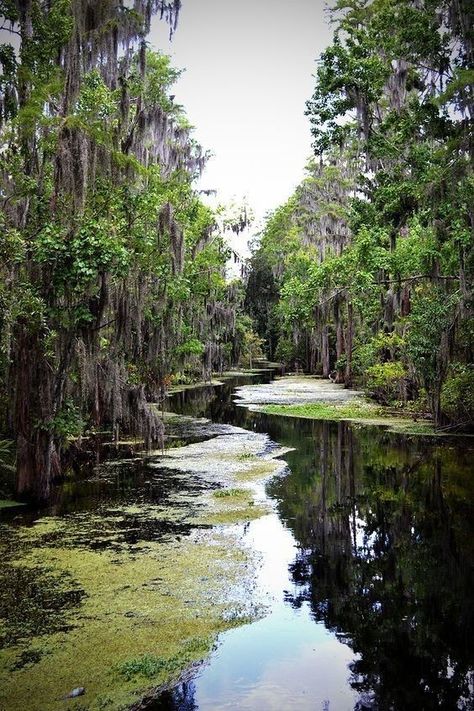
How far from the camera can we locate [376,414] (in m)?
23.6

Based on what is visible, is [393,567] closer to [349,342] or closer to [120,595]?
[120,595]

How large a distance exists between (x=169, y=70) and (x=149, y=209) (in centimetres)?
1491

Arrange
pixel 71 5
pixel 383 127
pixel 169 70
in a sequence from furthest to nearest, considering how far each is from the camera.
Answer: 1. pixel 169 70
2. pixel 383 127
3. pixel 71 5

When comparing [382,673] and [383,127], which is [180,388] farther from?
[382,673]

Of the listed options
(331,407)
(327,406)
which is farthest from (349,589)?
(327,406)

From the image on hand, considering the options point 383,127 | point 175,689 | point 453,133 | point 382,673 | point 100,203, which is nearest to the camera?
point 175,689

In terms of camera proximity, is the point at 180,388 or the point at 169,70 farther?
the point at 180,388

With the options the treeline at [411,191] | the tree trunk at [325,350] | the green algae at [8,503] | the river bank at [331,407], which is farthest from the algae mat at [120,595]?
the tree trunk at [325,350]

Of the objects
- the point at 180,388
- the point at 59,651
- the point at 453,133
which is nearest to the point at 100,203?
the point at 453,133

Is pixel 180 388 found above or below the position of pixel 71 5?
below

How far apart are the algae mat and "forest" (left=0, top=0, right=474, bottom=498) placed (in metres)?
2.39

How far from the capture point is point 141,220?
15.3 m

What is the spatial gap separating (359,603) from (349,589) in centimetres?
40

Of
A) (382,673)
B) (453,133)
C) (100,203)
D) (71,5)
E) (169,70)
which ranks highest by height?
(169,70)
